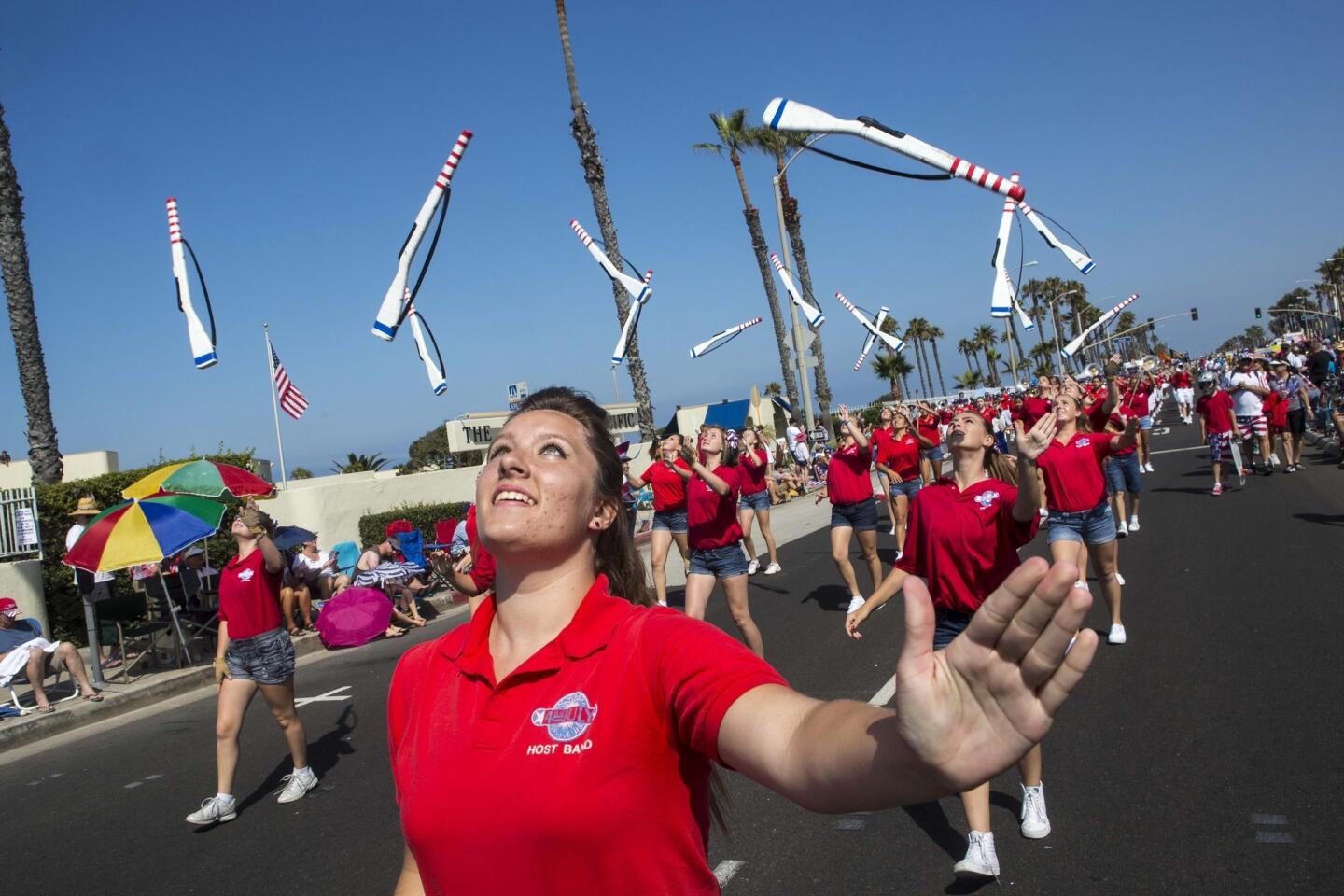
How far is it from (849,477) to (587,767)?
874 centimetres

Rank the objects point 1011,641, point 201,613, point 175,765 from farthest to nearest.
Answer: point 201,613
point 175,765
point 1011,641

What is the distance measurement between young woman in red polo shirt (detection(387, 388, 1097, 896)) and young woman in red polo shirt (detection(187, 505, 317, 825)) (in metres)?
4.43

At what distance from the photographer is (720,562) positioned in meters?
7.80

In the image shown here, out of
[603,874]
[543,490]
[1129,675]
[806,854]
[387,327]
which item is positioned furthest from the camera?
[387,327]

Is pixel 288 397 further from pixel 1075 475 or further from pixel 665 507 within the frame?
pixel 1075 475

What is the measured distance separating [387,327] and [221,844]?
4.10 metres

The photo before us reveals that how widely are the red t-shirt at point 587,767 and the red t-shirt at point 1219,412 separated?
16177mm

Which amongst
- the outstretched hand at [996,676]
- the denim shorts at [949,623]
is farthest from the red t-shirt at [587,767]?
the denim shorts at [949,623]

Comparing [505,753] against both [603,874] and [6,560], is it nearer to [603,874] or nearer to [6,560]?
[603,874]


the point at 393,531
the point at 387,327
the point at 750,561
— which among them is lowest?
the point at 750,561

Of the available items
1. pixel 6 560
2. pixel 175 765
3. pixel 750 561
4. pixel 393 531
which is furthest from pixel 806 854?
pixel 6 560

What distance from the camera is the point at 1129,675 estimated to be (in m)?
6.68

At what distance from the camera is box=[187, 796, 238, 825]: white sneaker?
5.92 metres

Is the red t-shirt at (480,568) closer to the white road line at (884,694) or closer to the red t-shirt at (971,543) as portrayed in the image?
Result: the white road line at (884,694)
